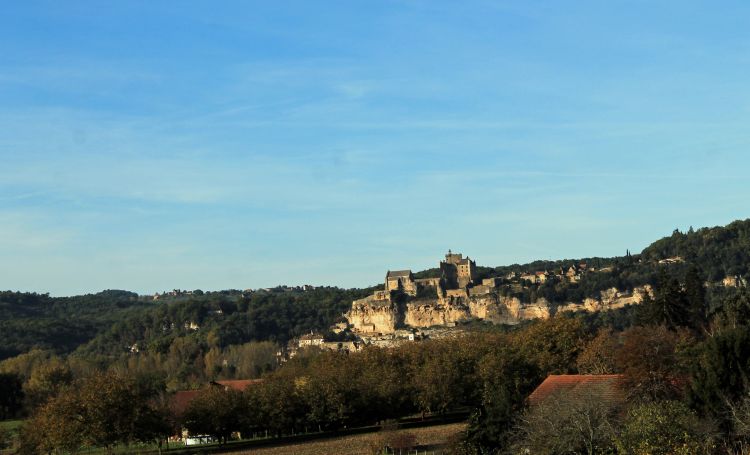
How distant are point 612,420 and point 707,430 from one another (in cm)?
422

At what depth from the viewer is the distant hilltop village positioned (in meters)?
152

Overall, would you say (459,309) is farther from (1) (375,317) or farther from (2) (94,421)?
(2) (94,421)

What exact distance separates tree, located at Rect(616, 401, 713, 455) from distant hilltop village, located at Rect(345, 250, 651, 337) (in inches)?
4532

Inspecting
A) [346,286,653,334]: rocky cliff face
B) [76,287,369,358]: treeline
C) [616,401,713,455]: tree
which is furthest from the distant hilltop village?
[616,401,713,455]: tree

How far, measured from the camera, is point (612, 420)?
33688 mm

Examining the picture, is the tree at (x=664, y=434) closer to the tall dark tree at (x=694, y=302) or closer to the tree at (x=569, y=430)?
the tree at (x=569, y=430)

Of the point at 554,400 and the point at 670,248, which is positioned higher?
the point at 670,248

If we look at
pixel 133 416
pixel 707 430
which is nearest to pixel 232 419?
pixel 133 416

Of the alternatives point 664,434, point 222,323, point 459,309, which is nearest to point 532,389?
point 664,434

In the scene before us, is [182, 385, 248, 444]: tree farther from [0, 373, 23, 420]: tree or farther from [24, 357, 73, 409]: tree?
[0, 373, 23, 420]: tree

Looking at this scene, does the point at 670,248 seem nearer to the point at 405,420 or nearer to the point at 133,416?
the point at 405,420

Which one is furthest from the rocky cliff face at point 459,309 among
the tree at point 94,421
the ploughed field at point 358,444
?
the tree at point 94,421

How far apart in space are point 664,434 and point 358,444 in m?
27.6

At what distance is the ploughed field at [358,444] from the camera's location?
49.2 metres
